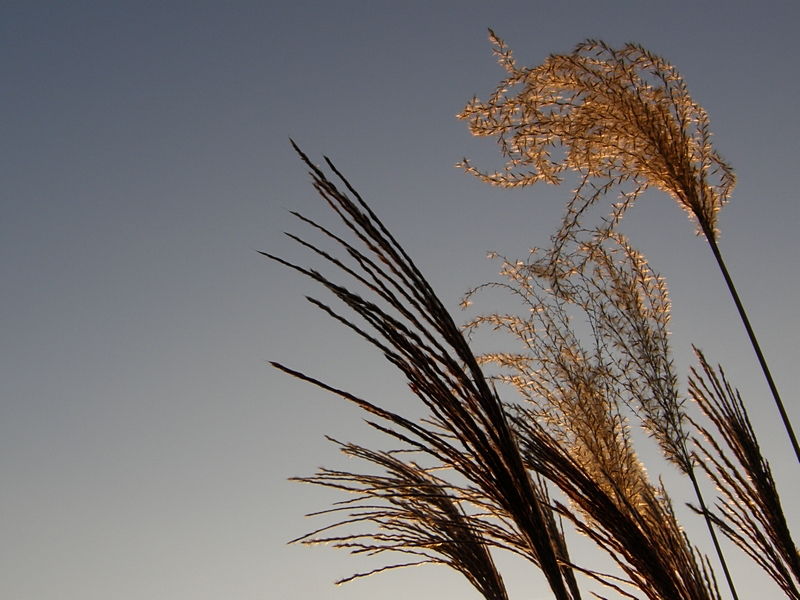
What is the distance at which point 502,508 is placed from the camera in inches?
48.0

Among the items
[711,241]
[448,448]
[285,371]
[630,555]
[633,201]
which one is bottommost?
[630,555]

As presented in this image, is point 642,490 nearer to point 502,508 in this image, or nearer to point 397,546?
point 397,546

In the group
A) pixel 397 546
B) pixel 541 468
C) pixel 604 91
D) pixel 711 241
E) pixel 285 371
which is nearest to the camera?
pixel 285 371

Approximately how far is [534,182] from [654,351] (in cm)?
130

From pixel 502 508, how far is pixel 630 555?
0.66 metres

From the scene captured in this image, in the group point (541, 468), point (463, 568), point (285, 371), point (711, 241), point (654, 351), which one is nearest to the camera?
point (285, 371)

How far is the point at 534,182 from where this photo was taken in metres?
3.27

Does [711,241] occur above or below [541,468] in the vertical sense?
above

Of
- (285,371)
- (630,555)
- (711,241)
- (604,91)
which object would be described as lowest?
(630,555)

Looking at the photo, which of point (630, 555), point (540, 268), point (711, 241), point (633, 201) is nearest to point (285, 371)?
point (630, 555)

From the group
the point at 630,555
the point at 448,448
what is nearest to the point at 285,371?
the point at 448,448

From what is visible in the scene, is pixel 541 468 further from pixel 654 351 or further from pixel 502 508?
pixel 654 351

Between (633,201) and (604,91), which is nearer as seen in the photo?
(604,91)

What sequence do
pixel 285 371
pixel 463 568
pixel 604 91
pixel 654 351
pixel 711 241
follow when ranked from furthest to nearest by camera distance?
pixel 654 351
pixel 463 568
pixel 604 91
pixel 711 241
pixel 285 371
